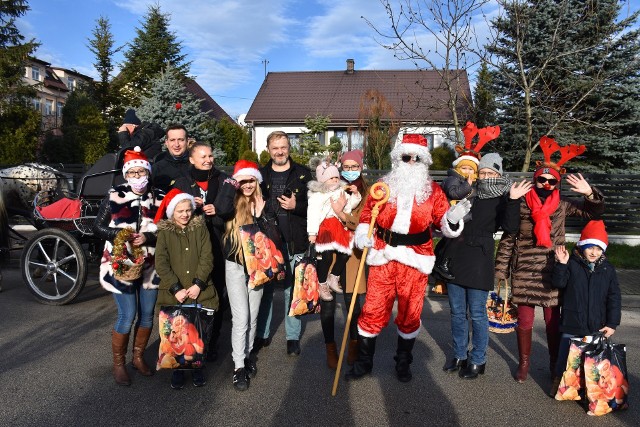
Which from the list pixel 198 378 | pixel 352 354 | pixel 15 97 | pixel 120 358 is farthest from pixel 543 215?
pixel 15 97

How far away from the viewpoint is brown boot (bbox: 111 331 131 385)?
3.85 metres

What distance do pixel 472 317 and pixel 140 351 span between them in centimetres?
271

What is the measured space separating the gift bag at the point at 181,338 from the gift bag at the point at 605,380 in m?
2.76

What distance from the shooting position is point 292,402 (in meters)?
3.64

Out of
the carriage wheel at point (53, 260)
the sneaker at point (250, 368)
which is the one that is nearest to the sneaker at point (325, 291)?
the sneaker at point (250, 368)

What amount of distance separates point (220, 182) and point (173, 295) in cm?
122

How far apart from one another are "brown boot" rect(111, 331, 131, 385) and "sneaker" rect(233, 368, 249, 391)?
81 cm

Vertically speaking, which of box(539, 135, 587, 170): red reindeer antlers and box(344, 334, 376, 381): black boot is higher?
box(539, 135, 587, 170): red reindeer antlers

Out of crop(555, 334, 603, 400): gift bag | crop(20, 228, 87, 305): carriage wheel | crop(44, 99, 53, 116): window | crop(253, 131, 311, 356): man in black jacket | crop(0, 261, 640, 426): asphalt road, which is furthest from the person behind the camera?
crop(44, 99, 53, 116): window

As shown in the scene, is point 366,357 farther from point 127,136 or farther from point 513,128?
point 513,128

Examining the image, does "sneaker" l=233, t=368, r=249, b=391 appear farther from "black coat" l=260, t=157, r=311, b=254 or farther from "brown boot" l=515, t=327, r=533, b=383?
"brown boot" l=515, t=327, r=533, b=383

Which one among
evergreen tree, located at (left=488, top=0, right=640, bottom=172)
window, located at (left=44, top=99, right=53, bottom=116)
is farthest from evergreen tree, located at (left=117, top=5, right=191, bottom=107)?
window, located at (left=44, top=99, right=53, bottom=116)

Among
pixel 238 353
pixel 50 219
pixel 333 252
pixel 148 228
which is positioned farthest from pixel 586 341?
pixel 50 219

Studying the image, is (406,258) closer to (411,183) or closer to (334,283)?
(411,183)
